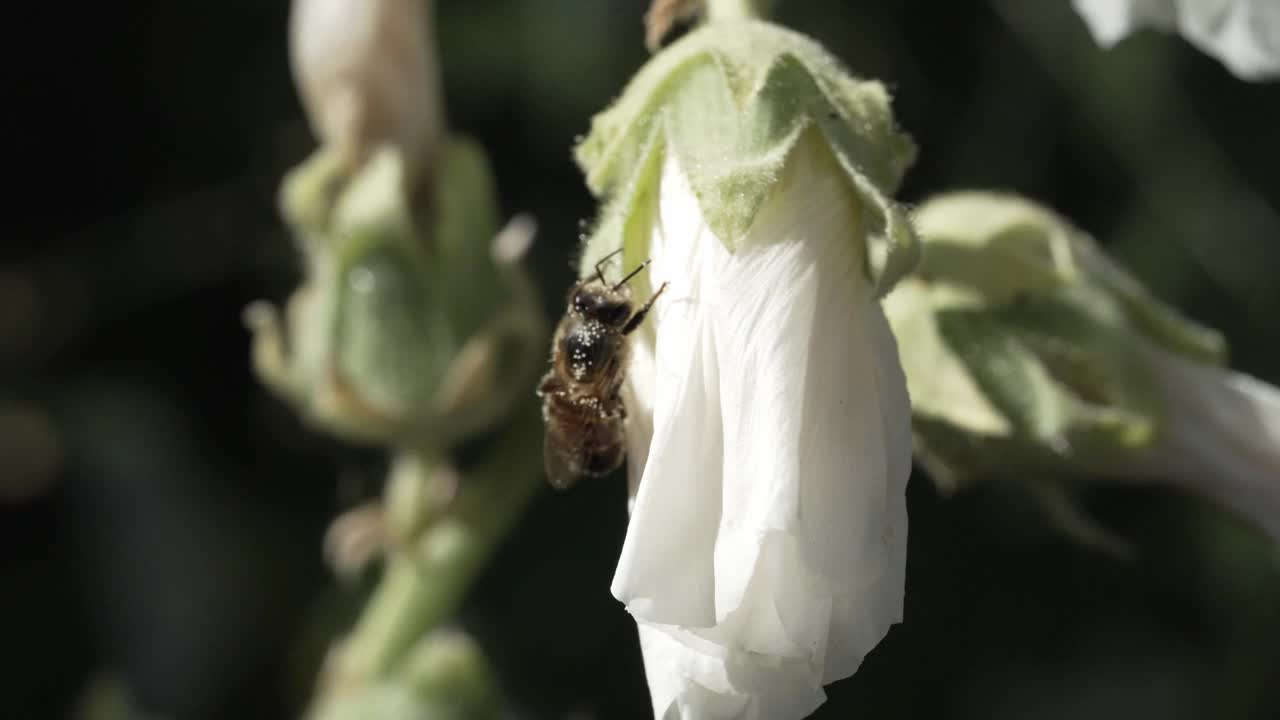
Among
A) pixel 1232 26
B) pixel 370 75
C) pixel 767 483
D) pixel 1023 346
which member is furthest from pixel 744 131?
pixel 370 75

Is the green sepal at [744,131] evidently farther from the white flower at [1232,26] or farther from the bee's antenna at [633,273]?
the white flower at [1232,26]

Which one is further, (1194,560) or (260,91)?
(260,91)

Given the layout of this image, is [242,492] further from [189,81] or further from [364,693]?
[364,693]

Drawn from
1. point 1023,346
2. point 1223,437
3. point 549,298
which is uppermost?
point 1023,346

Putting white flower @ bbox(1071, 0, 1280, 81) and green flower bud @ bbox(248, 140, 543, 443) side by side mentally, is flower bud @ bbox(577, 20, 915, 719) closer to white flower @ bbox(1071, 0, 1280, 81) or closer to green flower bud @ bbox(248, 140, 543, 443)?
white flower @ bbox(1071, 0, 1280, 81)

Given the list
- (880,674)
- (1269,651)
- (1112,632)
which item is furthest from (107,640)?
(1269,651)

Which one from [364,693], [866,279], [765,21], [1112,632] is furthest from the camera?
[1112,632]

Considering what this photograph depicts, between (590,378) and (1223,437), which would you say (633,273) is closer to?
(590,378)

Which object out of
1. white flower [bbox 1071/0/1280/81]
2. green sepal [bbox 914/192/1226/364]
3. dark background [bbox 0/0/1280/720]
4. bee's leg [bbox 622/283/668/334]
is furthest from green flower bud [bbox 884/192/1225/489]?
dark background [bbox 0/0/1280/720]
